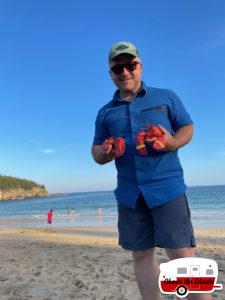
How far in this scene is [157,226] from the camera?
2.83 meters

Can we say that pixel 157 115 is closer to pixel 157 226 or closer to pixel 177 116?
pixel 177 116

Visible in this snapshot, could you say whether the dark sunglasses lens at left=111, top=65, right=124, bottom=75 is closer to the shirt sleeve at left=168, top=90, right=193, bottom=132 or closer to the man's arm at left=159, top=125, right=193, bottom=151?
the shirt sleeve at left=168, top=90, right=193, bottom=132

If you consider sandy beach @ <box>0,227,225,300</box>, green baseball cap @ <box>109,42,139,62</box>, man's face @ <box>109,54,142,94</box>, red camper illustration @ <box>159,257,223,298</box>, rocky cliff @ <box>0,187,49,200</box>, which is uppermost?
rocky cliff @ <box>0,187,49,200</box>

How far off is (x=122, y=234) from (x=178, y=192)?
571 millimetres

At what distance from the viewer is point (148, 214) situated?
297cm

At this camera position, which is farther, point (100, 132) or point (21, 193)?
point (21, 193)

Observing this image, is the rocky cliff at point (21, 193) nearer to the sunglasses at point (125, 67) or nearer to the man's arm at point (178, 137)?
the sunglasses at point (125, 67)

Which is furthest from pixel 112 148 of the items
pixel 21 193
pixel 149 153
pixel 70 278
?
pixel 21 193

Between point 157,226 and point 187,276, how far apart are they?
0.93 meters

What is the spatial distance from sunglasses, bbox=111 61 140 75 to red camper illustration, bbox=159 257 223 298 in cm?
158

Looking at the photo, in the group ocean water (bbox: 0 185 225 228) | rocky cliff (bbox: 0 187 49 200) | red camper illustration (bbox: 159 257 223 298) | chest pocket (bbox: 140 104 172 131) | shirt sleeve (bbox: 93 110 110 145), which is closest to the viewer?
red camper illustration (bbox: 159 257 223 298)

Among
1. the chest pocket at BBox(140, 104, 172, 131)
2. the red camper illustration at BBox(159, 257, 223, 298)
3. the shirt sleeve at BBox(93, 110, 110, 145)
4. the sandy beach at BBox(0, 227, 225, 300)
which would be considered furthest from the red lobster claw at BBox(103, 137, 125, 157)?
the sandy beach at BBox(0, 227, 225, 300)

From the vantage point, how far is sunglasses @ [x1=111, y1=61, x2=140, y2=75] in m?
2.98

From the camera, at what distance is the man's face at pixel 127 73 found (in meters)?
2.97
